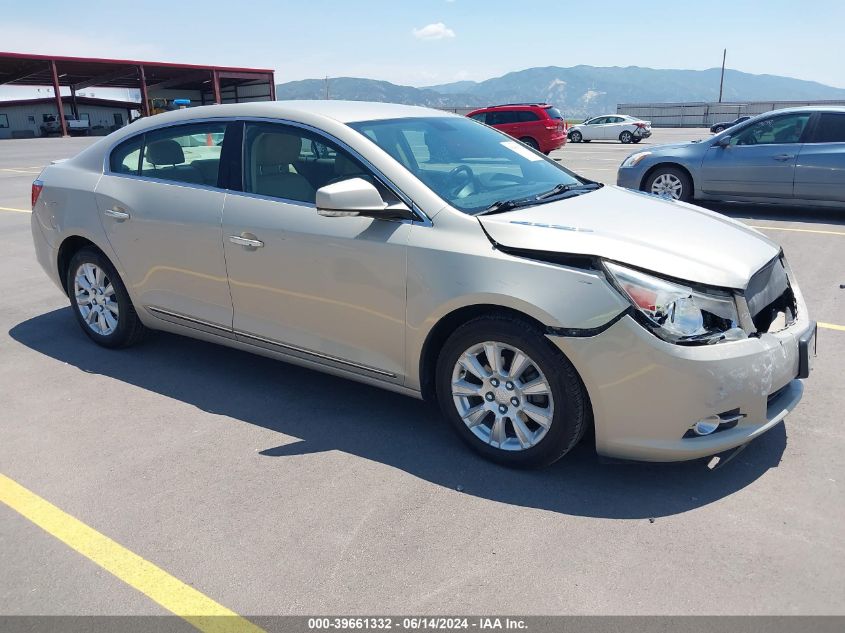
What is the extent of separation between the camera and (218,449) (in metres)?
3.57

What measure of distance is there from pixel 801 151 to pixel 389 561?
357 inches

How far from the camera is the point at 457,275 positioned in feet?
10.3

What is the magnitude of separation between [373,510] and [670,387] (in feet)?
4.52

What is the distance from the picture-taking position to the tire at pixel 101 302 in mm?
4777

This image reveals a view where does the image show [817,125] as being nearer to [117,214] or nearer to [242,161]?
[242,161]

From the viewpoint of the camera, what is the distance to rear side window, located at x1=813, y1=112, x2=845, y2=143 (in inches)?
361

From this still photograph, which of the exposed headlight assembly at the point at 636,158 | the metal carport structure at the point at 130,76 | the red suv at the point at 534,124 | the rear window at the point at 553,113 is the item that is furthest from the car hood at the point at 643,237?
the metal carport structure at the point at 130,76

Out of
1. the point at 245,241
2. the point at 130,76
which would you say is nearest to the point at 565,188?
the point at 245,241

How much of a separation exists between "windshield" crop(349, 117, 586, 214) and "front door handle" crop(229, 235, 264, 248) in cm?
83

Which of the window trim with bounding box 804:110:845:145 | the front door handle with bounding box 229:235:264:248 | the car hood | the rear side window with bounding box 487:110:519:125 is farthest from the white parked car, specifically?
the front door handle with bounding box 229:235:264:248

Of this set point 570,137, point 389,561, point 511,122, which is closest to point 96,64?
point 570,137

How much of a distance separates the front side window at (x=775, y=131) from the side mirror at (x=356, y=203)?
8.21 metres

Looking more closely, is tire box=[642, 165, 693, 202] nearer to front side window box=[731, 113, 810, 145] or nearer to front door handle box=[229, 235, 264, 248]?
front side window box=[731, 113, 810, 145]

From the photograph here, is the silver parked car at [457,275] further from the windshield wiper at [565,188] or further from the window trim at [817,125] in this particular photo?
the window trim at [817,125]
